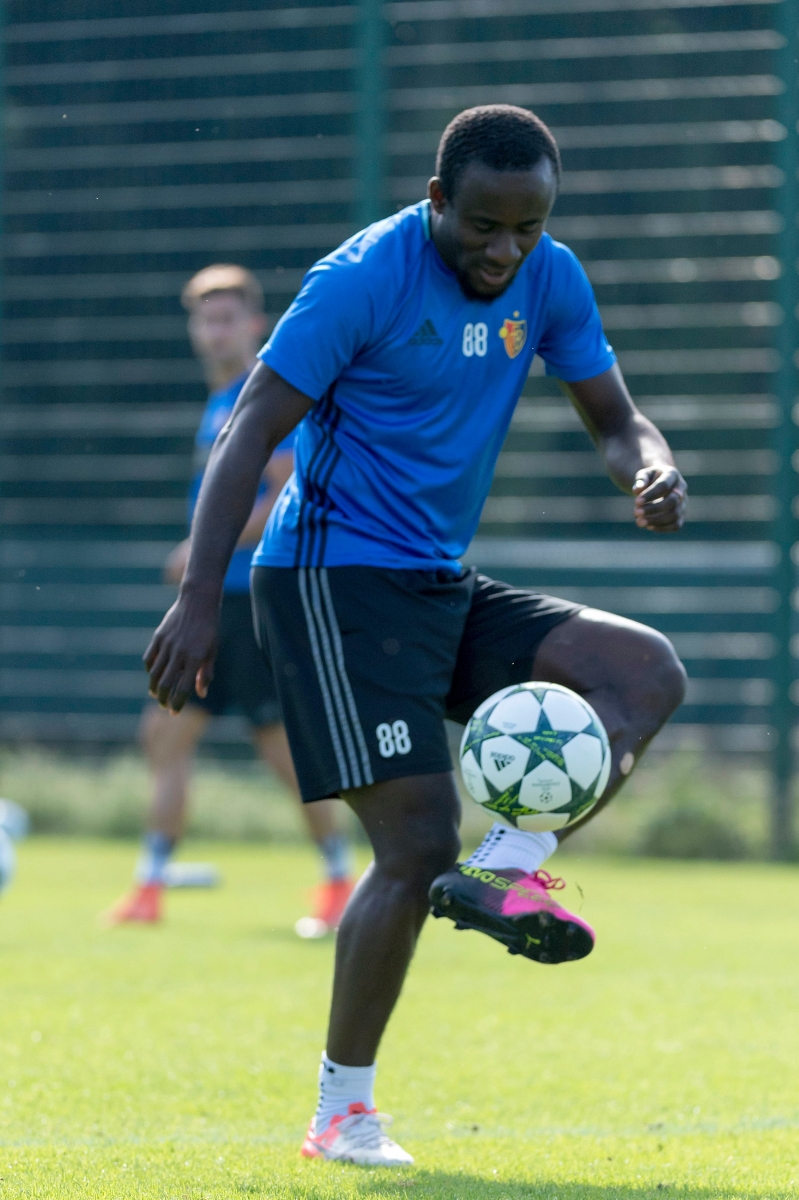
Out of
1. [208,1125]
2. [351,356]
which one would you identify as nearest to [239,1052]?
[208,1125]

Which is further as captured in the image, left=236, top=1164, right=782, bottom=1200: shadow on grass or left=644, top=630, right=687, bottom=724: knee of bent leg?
left=644, top=630, right=687, bottom=724: knee of bent leg

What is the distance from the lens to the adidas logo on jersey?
3.57 m

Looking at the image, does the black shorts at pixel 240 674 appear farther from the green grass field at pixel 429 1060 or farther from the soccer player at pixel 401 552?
the soccer player at pixel 401 552

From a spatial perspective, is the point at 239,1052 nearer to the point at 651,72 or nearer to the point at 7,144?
the point at 651,72

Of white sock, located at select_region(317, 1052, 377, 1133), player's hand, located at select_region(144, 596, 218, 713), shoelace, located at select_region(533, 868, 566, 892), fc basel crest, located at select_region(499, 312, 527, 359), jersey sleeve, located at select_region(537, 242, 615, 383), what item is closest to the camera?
shoelace, located at select_region(533, 868, 566, 892)

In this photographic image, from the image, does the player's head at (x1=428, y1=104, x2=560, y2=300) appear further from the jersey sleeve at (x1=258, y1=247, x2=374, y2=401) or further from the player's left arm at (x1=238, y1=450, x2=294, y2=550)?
the player's left arm at (x1=238, y1=450, x2=294, y2=550)

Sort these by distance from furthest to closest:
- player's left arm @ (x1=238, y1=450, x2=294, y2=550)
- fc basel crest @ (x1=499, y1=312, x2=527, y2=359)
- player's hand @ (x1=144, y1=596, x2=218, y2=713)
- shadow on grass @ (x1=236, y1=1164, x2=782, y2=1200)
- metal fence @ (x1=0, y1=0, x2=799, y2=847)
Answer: metal fence @ (x1=0, y1=0, x2=799, y2=847), player's left arm @ (x1=238, y1=450, x2=294, y2=550), fc basel crest @ (x1=499, y1=312, x2=527, y2=359), player's hand @ (x1=144, y1=596, x2=218, y2=713), shadow on grass @ (x1=236, y1=1164, x2=782, y2=1200)

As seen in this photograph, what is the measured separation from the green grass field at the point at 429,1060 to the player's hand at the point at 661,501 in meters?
1.18

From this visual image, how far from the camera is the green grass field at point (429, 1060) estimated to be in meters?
3.21

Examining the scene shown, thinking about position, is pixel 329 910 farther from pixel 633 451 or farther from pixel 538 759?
pixel 538 759

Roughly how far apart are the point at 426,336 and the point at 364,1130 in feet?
5.54

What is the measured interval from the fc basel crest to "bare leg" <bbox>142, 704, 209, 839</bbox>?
3595 millimetres

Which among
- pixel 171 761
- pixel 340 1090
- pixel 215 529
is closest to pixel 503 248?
pixel 215 529

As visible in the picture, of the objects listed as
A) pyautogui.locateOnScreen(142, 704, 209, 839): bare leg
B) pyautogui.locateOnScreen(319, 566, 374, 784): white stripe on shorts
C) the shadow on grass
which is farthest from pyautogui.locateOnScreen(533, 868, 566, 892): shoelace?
pyautogui.locateOnScreen(142, 704, 209, 839): bare leg
